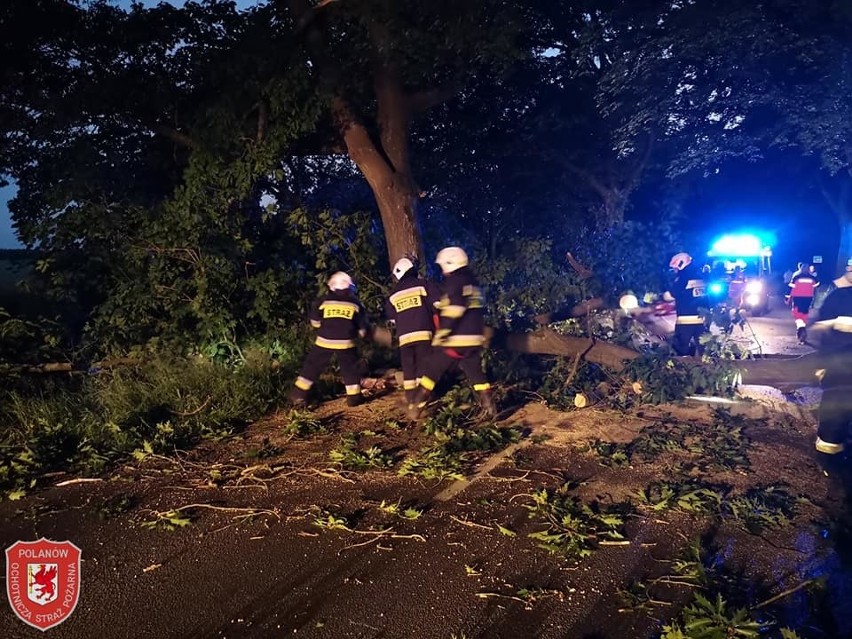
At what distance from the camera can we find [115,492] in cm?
464

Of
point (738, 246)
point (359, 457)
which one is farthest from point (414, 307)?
point (738, 246)

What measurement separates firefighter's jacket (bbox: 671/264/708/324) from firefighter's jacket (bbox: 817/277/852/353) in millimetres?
3925

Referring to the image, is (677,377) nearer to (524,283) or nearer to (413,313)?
(524,283)

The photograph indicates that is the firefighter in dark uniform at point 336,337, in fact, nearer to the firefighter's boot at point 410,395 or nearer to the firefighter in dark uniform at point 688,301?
the firefighter's boot at point 410,395

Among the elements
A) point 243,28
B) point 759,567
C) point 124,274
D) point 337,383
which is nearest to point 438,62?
point 243,28

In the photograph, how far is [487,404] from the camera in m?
6.32

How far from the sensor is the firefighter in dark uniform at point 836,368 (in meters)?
4.80

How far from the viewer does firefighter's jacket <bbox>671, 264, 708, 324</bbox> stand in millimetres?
8914

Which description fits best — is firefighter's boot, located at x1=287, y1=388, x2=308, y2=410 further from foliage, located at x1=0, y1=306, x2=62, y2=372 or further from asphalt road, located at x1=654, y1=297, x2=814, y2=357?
asphalt road, located at x1=654, y1=297, x2=814, y2=357

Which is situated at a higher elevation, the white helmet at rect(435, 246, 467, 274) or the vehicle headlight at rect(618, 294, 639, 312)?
the white helmet at rect(435, 246, 467, 274)

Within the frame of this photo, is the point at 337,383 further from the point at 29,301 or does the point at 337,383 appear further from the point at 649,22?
the point at 649,22

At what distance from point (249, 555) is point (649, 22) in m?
10.2

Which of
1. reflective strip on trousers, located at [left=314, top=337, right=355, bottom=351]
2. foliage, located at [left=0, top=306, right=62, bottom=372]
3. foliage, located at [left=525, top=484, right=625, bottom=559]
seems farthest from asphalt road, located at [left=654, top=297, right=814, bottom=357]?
foliage, located at [left=0, top=306, right=62, bottom=372]

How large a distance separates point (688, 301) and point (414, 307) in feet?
15.9
